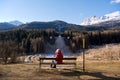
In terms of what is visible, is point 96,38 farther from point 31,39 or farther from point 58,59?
point 58,59

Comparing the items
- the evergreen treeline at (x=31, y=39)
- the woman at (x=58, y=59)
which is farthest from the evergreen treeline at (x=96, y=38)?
the woman at (x=58, y=59)

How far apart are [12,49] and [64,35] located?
11096 centimetres

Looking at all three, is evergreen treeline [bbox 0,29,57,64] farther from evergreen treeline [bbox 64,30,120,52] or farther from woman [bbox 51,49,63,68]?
woman [bbox 51,49,63,68]

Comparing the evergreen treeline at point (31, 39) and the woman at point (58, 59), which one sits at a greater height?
the evergreen treeline at point (31, 39)

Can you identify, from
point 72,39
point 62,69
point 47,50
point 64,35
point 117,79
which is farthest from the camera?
point 64,35

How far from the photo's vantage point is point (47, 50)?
135 metres

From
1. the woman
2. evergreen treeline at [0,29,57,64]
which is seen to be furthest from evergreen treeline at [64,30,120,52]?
the woman

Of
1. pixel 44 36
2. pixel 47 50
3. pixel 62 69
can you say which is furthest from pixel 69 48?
pixel 62 69

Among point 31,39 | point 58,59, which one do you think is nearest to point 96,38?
point 31,39

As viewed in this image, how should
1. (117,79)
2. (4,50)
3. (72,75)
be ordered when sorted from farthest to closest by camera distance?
1. (4,50)
2. (72,75)
3. (117,79)

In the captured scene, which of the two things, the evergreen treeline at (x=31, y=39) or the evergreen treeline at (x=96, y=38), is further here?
the evergreen treeline at (x=96, y=38)

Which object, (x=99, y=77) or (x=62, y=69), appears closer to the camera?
(x=99, y=77)

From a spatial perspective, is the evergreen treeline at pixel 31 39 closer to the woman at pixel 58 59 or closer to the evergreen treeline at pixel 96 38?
the evergreen treeline at pixel 96 38

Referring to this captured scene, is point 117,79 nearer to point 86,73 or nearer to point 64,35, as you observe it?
point 86,73
